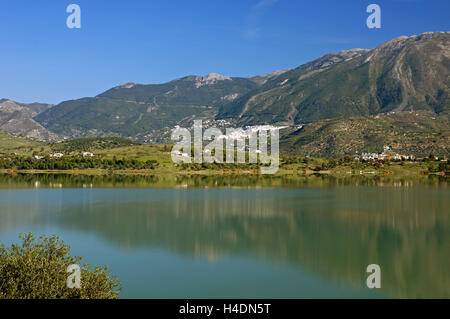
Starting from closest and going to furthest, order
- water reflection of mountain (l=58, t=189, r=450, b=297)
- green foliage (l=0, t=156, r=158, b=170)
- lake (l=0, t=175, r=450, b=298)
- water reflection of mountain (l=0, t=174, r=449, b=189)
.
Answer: lake (l=0, t=175, r=450, b=298)
water reflection of mountain (l=58, t=189, r=450, b=297)
water reflection of mountain (l=0, t=174, r=449, b=189)
green foliage (l=0, t=156, r=158, b=170)

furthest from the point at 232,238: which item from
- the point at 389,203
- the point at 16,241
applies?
the point at 389,203

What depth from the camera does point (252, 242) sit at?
141 feet

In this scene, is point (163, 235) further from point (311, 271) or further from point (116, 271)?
point (311, 271)

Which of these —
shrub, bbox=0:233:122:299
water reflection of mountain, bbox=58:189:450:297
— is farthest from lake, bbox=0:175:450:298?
shrub, bbox=0:233:122:299

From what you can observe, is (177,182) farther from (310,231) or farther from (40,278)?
(40,278)

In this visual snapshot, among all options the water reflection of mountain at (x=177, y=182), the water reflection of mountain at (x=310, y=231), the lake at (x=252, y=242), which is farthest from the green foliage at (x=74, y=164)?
the water reflection of mountain at (x=310, y=231)

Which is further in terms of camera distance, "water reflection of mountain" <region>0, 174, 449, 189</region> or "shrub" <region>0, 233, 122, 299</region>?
"water reflection of mountain" <region>0, 174, 449, 189</region>

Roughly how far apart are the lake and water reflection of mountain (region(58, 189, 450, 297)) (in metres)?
0.11

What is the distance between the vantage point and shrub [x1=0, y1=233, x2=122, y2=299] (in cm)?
1764

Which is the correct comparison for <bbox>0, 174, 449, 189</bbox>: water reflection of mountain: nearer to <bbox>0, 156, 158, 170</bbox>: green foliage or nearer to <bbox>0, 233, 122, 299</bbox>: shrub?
<bbox>0, 156, 158, 170</bbox>: green foliage

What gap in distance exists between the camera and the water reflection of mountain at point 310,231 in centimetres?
3288

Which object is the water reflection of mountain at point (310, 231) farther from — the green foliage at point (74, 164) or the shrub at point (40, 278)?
the green foliage at point (74, 164)

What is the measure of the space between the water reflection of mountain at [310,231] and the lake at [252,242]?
0.11 metres

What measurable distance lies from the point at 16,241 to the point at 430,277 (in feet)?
121
